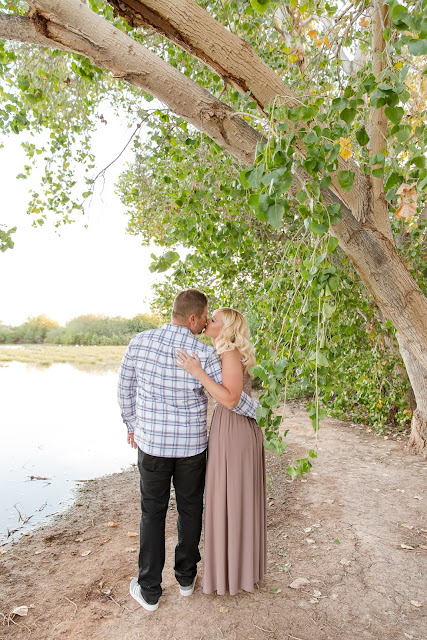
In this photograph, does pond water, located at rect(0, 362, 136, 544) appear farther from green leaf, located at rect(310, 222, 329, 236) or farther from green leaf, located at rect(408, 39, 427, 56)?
green leaf, located at rect(408, 39, 427, 56)

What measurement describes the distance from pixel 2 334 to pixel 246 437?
23.0 metres

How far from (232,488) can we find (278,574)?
0.92 m

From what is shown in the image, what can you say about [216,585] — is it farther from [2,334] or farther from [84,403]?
[2,334]

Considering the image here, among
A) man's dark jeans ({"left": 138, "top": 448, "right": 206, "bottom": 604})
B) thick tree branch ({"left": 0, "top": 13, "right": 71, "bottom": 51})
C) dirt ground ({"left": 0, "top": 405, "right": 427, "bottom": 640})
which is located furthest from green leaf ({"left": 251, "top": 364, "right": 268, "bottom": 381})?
thick tree branch ({"left": 0, "top": 13, "right": 71, "bottom": 51})

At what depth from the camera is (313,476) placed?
5535mm

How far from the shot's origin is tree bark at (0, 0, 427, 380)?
2.45 meters

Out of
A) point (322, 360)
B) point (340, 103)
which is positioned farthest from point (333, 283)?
point (340, 103)

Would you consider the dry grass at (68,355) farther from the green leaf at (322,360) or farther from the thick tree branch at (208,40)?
the green leaf at (322,360)

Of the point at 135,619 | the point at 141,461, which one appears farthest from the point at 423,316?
the point at 135,619

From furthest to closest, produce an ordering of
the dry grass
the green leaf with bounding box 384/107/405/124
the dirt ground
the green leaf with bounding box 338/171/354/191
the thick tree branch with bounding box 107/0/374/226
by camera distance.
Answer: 1. the dry grass
2. the dirt ground
3. the thick tree branch with bounding box 107/0/374/226
4. the green leaf with bounding box 338/171/354/191
5. the green leaf with bounding box 384/107/405/124

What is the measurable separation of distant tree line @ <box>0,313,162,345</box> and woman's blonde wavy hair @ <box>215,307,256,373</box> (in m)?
21.0

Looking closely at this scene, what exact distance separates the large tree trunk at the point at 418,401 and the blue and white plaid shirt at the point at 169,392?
3.34 m

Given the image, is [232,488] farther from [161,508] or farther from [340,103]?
[340,103]

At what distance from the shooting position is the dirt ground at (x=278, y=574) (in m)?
2.73
